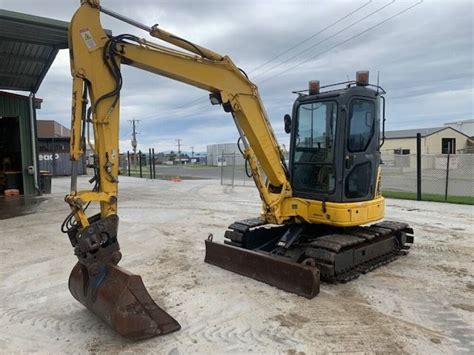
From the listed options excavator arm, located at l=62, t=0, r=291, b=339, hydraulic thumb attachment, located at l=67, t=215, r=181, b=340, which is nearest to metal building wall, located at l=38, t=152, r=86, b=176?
excavator arm, located at l=62, t=0, r=291, b=339

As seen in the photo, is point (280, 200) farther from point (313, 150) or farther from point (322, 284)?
point (322, 284)

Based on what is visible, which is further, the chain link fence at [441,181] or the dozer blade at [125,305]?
the chain link fence at [441,181]

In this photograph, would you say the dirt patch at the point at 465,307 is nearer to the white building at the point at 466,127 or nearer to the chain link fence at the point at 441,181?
the chain link fence at the point at 441,181

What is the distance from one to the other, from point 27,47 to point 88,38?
958cm

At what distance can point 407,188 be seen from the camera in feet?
54.4

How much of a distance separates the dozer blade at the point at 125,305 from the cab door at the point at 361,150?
2.99m

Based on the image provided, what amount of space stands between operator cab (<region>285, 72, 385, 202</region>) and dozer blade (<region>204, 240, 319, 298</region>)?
1.17 m

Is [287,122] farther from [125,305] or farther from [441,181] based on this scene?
[441,181]

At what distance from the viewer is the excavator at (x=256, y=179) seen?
396 centimetres

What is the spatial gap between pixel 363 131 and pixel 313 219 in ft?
4.76

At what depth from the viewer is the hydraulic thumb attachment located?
3738 millimetres

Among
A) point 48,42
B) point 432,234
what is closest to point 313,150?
point 432,234

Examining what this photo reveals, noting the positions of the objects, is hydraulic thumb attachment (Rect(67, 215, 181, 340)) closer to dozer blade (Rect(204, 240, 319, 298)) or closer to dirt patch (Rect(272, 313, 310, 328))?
dirt patch (Rect(272, 313, 310, 328))

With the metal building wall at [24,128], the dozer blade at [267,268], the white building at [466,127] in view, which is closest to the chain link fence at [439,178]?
the dozer blade at [267,268]
